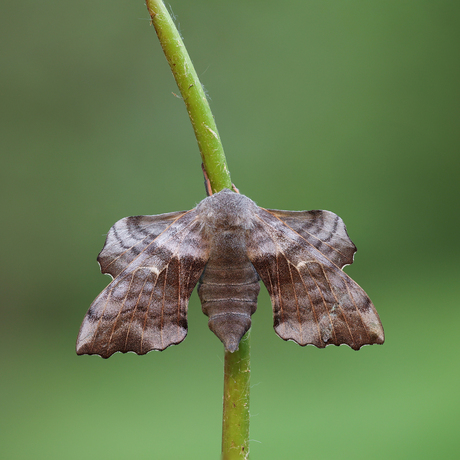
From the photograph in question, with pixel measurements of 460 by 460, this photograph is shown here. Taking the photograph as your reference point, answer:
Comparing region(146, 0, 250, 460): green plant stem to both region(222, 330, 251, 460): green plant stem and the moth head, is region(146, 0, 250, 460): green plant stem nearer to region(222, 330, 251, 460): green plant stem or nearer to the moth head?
region(222, 330, 251, 460): green plant stem

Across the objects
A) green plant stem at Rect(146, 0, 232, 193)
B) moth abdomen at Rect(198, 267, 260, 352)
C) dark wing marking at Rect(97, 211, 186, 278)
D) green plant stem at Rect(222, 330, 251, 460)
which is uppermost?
green plant stem at Rect(146, 0, 232, 193)

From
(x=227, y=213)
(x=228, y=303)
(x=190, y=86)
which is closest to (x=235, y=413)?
(x=228, y=303)

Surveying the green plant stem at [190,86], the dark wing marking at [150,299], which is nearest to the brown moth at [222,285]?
the dark wing marking at [150,299]

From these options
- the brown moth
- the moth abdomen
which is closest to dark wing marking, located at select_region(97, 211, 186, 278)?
the brown moth

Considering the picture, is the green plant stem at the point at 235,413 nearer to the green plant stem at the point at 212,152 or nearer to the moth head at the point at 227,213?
the green plant stem at the point at 212,152

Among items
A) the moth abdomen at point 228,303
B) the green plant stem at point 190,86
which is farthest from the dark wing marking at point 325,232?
the green plant stem at point 190,86

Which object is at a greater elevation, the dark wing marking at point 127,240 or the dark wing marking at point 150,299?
the dark wing marking at point 127,240

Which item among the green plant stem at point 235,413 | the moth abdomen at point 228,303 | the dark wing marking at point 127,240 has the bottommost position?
the green plant stem at point 235,413

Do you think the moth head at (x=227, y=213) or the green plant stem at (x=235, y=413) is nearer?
the green plant stem at (x=235, y=413)

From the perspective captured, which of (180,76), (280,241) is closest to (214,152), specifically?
(180,76)
